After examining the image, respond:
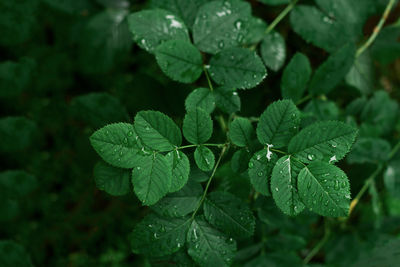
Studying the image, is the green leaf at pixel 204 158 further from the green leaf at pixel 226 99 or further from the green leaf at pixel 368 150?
the green leaf at pixel 368 150

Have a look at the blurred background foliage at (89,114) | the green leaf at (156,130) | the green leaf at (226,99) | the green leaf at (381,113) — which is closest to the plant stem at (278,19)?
the blurred background foliage at (89,114)

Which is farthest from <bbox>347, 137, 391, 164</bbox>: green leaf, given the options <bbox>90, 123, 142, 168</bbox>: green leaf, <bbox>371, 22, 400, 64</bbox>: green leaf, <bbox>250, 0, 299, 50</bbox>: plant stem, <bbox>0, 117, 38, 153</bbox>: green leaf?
<bbox>0, 117, 38, 153</bbox>: green leaf

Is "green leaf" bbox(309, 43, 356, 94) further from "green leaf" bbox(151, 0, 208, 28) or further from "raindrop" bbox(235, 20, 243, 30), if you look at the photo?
"green leaf" bbox(151, 0, 208, 28)

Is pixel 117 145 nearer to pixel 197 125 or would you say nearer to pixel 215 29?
pixel 197 125

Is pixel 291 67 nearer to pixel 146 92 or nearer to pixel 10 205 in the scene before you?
pixel 146 92

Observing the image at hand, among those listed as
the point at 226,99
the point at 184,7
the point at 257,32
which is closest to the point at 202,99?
the point at 226,99

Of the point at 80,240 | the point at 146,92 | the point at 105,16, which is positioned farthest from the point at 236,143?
the point at 80,240
